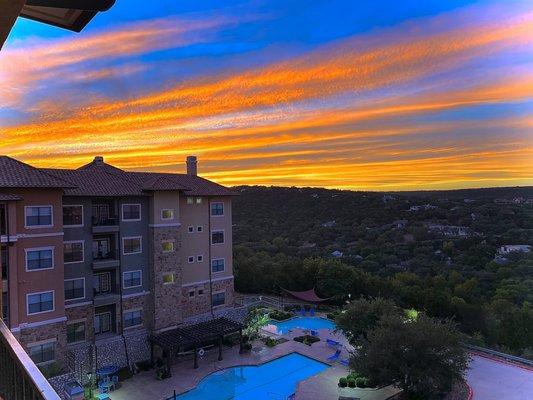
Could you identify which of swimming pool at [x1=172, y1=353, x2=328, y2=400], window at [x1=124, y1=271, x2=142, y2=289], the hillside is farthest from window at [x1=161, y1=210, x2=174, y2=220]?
the hillside

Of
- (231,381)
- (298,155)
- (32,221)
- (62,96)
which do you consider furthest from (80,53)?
(298,155)

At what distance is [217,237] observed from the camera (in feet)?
92.0

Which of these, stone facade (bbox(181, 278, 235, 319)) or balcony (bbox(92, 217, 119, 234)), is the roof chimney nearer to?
stone facade (bbox(181, 278, 235, 319))

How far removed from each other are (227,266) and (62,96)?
1481 centimetres

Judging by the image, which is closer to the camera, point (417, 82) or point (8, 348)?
point (8, 348)

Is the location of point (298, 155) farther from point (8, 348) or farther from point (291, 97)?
point (8, 348)

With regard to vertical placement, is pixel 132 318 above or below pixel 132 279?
below

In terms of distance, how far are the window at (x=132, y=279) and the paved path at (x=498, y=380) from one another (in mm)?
17399

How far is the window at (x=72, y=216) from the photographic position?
20828 mm

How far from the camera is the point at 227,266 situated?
28562 mm

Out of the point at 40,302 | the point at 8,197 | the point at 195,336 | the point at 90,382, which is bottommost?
the point at 90,382

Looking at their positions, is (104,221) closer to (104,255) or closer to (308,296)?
(104,255)

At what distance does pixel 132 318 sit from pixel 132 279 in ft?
6.98

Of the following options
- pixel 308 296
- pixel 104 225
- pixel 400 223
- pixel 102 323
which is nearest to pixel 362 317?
pixel 308 296
